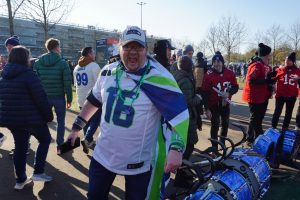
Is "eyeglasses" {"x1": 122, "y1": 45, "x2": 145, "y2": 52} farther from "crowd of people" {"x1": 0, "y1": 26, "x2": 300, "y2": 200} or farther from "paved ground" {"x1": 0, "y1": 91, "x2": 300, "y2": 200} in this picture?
"paved ground" {"x1": 0, "y1": 91, "x2": 300, "y2": 200}

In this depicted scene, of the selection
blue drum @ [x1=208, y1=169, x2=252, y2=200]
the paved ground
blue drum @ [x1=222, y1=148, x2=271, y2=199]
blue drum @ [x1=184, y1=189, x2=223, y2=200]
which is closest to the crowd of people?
the paved ground

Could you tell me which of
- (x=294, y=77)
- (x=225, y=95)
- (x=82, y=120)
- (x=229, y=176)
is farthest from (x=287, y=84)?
(x=82, y=120)

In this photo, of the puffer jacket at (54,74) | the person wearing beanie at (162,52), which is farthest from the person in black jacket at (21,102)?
the person wearing beanie at (162,52)

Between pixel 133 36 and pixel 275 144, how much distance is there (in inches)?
139

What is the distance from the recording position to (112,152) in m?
2.80

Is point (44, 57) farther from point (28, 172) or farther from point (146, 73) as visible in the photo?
point (146, 73)

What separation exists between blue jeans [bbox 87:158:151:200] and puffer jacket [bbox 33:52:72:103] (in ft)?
11.1

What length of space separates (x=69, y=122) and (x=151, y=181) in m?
7.14

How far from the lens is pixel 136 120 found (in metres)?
2.69

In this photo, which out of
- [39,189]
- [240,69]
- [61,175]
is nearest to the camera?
[39,189]

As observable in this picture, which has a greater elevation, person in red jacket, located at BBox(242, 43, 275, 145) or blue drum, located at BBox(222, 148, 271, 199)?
person in red jacket, located at BBox(242, 43, 275, 145)

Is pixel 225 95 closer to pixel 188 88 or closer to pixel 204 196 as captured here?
pixel 188 88

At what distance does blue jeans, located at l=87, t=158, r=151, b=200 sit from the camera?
9.22ft

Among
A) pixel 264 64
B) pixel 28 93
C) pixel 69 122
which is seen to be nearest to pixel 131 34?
pixel 28 93
